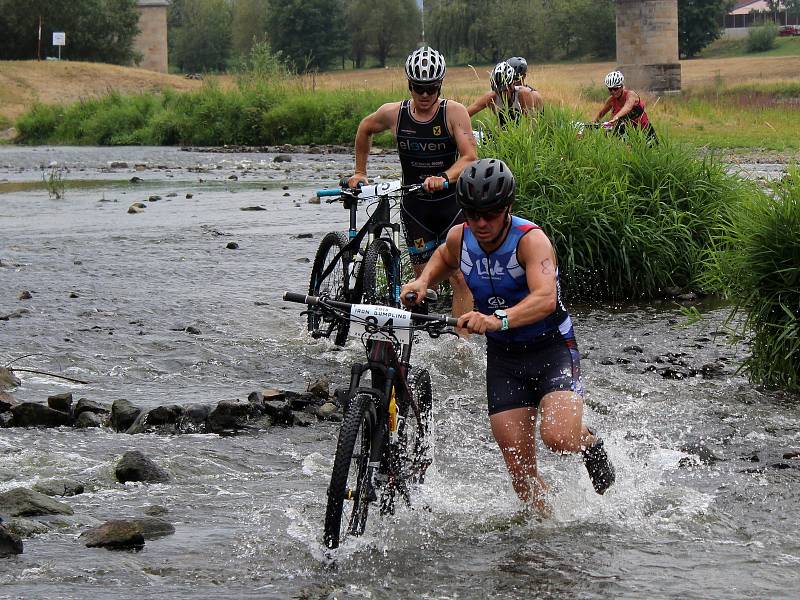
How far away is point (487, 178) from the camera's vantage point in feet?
19.4

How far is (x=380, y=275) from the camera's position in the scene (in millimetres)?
10391

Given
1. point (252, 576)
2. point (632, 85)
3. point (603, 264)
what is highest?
point (632, 85)

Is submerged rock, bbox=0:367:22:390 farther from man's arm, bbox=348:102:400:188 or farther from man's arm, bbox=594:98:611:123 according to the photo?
man's arm, bbox=594:98:611:123

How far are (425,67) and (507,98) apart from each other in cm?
501

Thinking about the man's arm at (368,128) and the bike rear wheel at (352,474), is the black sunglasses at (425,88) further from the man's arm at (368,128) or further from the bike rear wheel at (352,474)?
the bike rear wheel at (352,474)

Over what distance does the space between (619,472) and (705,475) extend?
20.3 inches

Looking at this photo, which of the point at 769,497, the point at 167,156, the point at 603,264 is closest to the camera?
the point at 769,497

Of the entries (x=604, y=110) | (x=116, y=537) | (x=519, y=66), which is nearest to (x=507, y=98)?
(x=519, y=66)

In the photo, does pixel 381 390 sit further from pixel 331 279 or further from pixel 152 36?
pixel 152 36

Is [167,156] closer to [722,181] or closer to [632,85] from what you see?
[722,181]

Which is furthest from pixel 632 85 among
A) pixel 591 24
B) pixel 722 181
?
pixel 722 181

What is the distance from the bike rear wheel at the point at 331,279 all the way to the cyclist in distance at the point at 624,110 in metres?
4.67

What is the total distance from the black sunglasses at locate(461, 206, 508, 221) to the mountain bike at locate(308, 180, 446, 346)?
10.5 feet

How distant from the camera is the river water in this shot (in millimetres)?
5777
